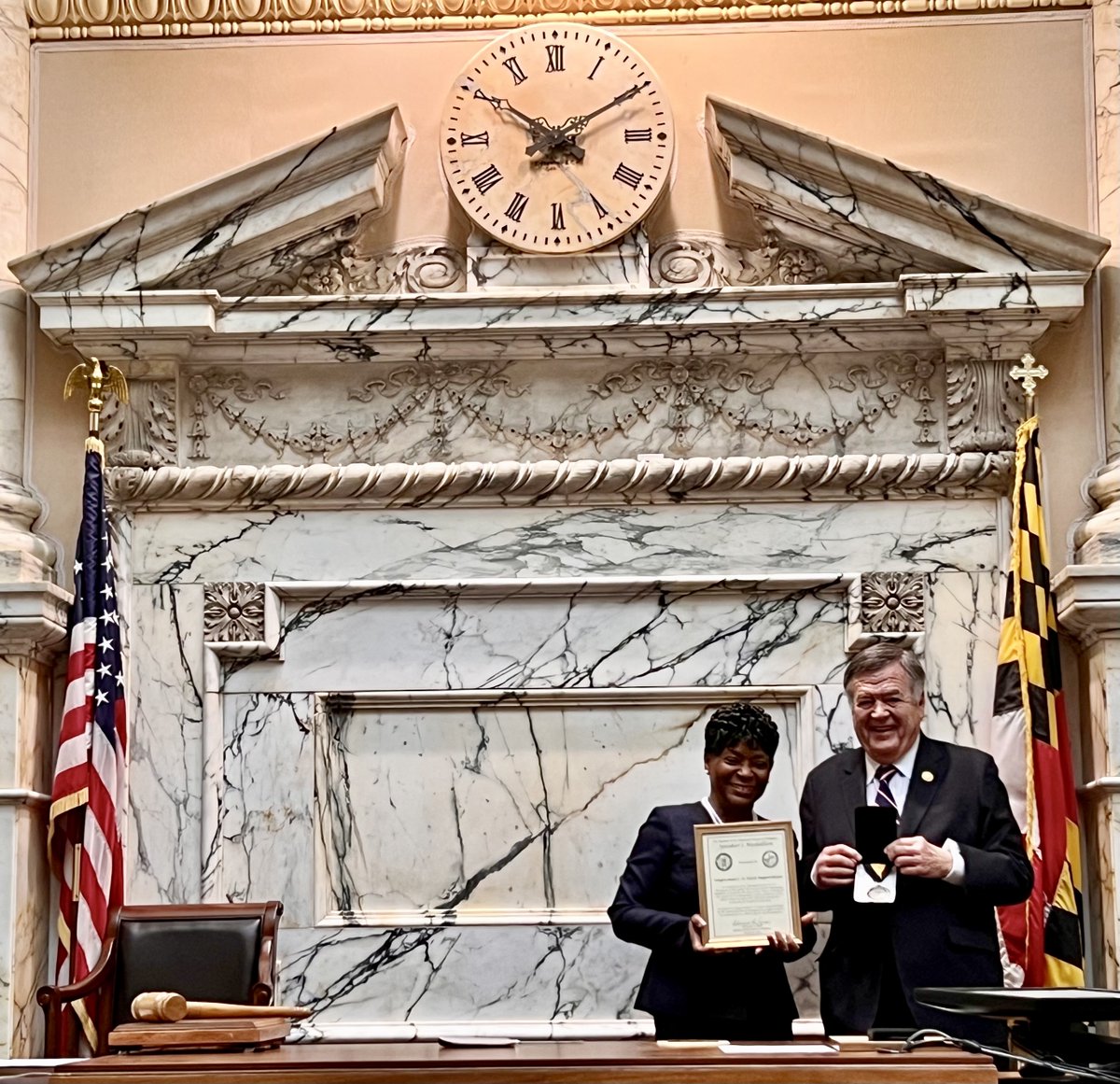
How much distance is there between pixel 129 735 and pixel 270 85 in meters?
2.66

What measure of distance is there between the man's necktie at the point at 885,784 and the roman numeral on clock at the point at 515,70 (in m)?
3.09

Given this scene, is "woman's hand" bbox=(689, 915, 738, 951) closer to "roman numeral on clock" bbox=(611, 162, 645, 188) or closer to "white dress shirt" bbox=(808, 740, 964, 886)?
"white dress shirt" bbox=(808, 740, 964, 886)

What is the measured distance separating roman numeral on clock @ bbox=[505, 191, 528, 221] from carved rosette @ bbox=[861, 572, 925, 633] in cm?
192

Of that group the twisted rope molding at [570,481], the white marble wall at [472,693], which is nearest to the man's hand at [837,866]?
the white marble wall at [472,693]

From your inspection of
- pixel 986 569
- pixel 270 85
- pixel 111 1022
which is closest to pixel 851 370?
pixel 986 569

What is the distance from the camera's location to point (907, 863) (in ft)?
17.4

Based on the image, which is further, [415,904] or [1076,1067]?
[415,904]

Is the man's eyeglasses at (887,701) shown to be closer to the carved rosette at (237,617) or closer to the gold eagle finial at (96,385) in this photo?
the carved rosette at (237,617)

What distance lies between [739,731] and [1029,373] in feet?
6.95

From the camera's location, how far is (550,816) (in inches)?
269

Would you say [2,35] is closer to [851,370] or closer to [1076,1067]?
[851,370]

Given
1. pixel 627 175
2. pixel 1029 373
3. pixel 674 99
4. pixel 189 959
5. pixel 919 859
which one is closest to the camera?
pixel 919 859

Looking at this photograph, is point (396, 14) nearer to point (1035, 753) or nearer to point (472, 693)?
point (472, 693)

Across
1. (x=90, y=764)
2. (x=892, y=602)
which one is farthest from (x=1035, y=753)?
(x=90, y=764)
